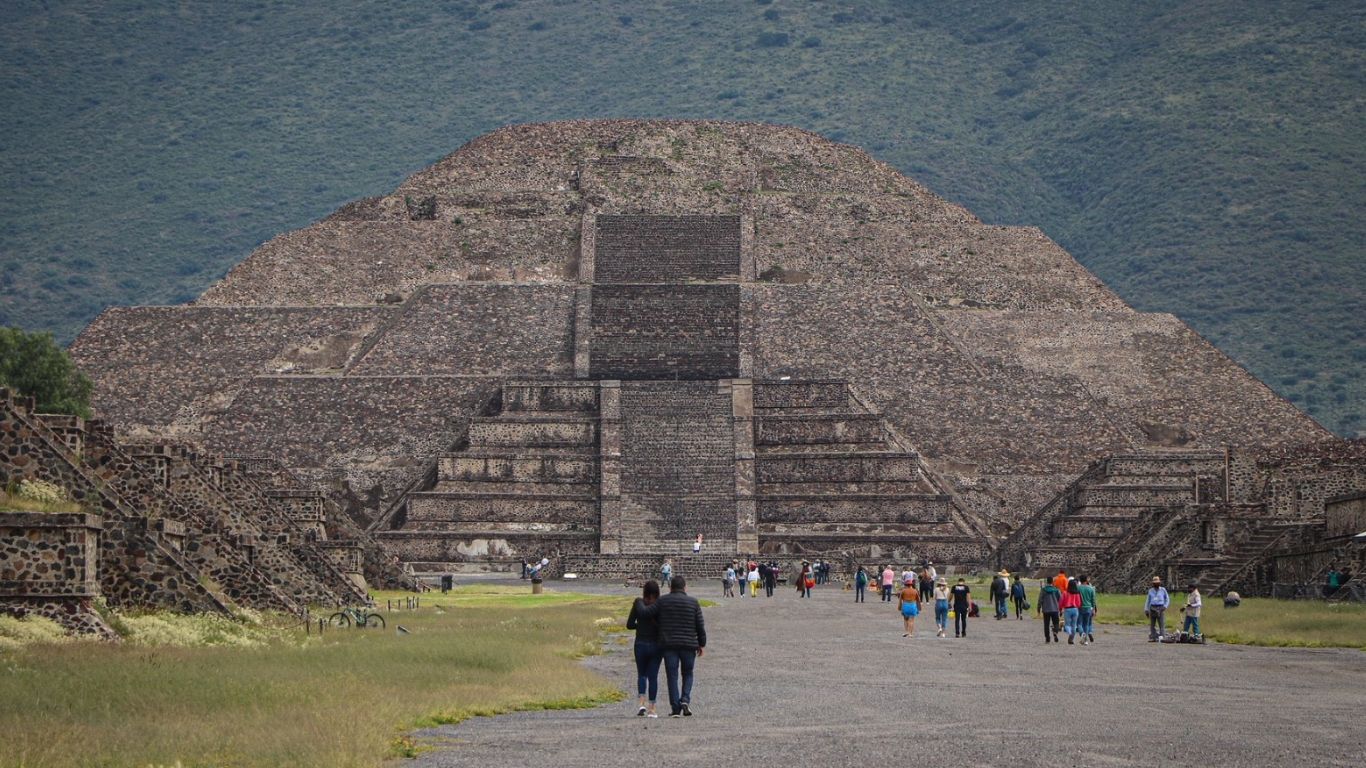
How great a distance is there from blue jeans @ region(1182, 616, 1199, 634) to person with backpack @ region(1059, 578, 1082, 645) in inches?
52.7

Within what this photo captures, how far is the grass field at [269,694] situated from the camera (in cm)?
1638

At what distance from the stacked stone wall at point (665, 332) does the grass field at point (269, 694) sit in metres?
35.8

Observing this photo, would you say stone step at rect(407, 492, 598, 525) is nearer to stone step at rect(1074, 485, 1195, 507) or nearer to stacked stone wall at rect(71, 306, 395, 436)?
stacked stone wall at rect(71, 306, 395, 436)

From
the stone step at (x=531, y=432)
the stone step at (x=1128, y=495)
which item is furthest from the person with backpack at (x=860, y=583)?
the stone step at (x=531, y=432)

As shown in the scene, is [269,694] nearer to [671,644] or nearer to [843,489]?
[671,644]

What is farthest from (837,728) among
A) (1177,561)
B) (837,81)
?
(837,81)

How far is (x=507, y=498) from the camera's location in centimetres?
5641

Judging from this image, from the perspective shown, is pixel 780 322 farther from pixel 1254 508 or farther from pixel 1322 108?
pixel 1322 108

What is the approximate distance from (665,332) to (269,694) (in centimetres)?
4748

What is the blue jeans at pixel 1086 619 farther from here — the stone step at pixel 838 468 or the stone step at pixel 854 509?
the stone step at pixel 838 468

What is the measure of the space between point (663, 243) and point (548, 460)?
1658 centimetres

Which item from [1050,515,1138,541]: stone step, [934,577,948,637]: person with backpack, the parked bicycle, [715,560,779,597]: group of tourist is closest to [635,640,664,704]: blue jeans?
the parked bicycle

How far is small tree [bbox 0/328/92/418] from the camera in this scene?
57.9 m

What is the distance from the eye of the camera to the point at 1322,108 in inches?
5300
